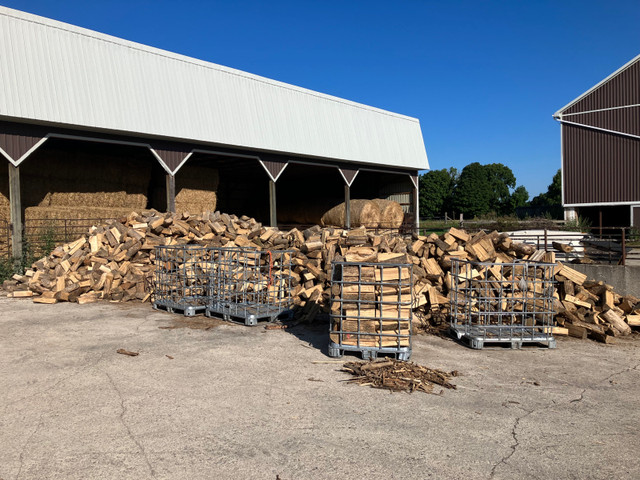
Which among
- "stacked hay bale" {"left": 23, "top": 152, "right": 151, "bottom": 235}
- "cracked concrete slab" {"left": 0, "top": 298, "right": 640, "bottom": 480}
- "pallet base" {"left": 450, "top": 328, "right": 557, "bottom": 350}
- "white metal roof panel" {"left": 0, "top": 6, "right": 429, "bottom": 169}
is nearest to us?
"cracked concrete slab" {"left": 0, "top": 298, "right": 640, "bottom": 480}

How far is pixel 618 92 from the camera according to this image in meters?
24.3

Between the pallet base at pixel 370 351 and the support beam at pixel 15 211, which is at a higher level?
the support beam at pixel 15 211

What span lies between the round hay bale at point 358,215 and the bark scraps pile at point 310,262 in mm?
9764

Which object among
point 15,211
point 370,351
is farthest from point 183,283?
point 15,211

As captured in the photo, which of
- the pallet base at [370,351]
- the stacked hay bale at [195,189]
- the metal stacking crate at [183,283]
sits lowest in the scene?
the pallet base at [370,351]

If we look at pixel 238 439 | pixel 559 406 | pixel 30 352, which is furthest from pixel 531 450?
pixel 30 352

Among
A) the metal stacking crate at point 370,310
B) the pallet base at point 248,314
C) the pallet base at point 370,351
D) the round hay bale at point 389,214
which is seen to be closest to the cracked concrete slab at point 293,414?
the pallet base at point 370,351

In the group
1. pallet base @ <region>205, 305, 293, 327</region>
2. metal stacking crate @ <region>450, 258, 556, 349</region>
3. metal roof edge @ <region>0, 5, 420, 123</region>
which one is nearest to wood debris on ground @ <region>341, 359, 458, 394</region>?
metal stacking crate @ <region>450, 258, 556, 349</region>

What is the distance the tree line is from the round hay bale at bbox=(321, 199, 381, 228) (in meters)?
53.4

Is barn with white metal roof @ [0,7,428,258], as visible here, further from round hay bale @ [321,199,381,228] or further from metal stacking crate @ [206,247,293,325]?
metal stacking crate @ [206,247,293,325]

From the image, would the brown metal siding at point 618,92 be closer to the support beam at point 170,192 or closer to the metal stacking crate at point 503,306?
the metal stacking crate at point 503,306

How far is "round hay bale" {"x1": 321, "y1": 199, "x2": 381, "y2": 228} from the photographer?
2355 centimetres

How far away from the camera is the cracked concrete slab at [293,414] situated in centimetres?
367

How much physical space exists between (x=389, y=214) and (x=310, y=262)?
14.6 metres
